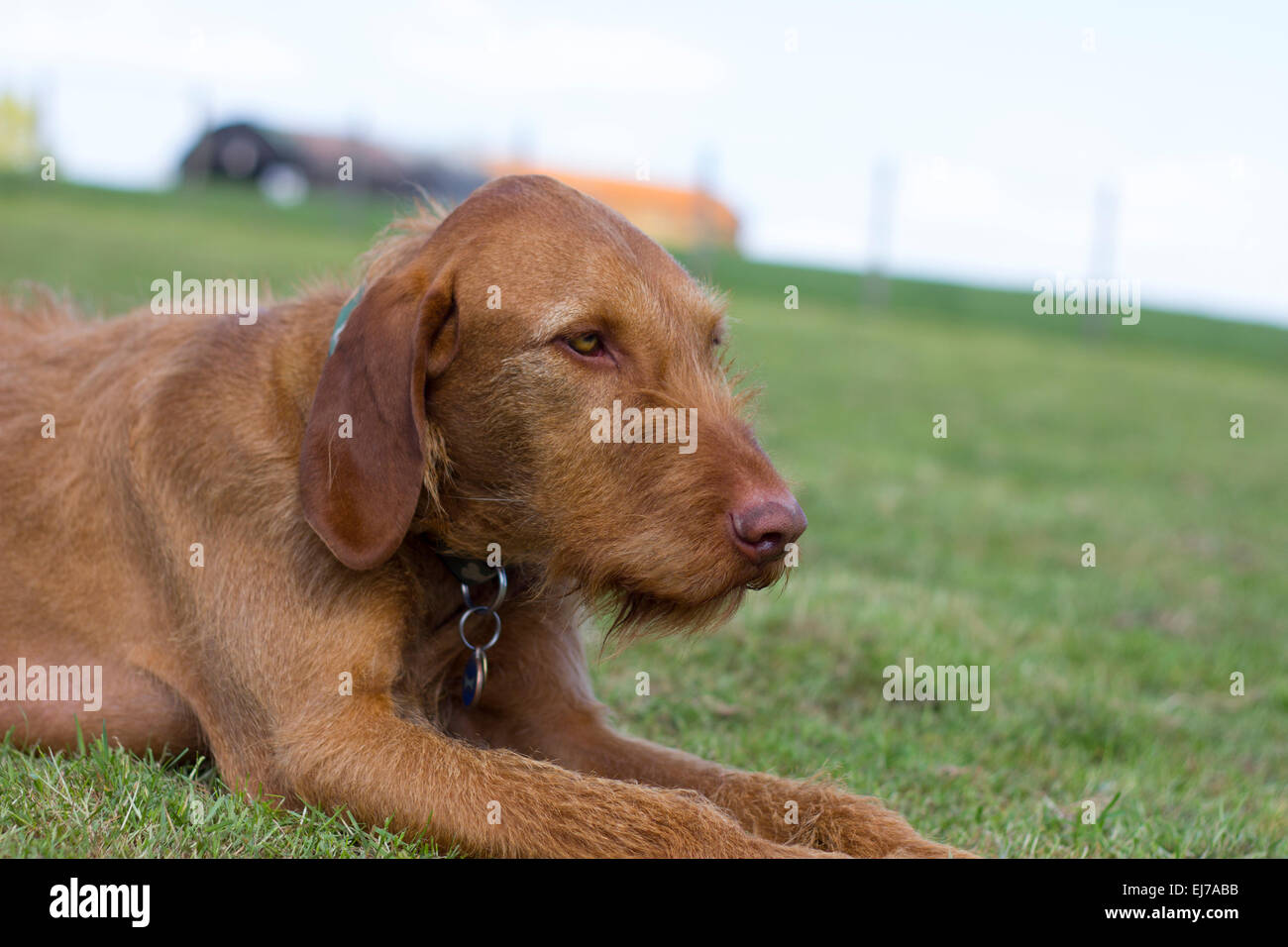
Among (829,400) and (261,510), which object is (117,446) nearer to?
(261,510)

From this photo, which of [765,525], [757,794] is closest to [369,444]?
[765,525]

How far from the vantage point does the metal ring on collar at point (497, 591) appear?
3.71m

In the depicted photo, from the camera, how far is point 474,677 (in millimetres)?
3807

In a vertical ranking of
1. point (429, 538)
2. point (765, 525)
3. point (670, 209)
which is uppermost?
point (670, 209)

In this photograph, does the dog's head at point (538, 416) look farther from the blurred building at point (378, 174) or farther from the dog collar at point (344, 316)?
the blurred building at point (378, 174)

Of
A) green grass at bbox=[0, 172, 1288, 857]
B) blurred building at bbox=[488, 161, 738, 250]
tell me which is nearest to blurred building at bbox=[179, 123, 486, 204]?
blurred building at bbox=[488, 161, 738, 250]

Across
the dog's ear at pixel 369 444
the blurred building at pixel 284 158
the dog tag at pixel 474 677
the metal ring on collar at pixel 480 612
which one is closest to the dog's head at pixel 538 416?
the dog's ear at pixel 369 444

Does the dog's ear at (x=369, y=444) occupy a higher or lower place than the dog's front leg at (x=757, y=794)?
higher

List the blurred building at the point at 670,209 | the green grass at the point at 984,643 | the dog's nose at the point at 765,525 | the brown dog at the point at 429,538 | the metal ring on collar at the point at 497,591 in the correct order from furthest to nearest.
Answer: the blurred building at the point at 670,209, the green grass at the point at 984,643, the metal ring on collar at the point at 497,591, the brown dog at the point at 429,538, the dog's nose at the point at 765,525

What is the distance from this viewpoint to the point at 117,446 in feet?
12.9

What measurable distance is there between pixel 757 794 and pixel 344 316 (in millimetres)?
1828

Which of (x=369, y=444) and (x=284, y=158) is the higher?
(x=284, y=158)

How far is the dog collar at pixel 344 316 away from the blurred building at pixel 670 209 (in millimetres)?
A: 26546

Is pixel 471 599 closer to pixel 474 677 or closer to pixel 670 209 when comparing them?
pixel 474 677
